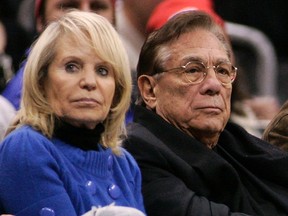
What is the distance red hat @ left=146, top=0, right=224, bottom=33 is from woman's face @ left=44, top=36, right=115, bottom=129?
1.67m

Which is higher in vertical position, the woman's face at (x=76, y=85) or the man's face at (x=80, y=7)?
the woman's face at (x=76, y=85)

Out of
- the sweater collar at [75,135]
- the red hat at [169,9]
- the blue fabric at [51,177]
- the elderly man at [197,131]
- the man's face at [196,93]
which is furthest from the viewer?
the red hat at [169,9]

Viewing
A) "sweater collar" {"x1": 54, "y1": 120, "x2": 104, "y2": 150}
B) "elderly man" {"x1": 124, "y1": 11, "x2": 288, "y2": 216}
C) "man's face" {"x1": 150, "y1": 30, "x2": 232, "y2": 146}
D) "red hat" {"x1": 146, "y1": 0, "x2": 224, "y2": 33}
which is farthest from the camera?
"red hat" {"x1": 146, "y1": 0, "x2": 224, "y2": 33}

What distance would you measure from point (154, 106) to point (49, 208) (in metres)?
1.03

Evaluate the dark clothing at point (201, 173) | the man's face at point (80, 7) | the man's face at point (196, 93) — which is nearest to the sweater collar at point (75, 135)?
the dark clothing at point (201, 173)

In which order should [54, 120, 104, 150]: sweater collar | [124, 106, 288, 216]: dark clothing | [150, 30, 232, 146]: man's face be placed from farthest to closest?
[150, 30, 232, 146]: man's face, [124, 106, 288, 216]: dark clothing, [54, 120, 104, 150]: sweater collar

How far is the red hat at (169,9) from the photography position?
19.4ft

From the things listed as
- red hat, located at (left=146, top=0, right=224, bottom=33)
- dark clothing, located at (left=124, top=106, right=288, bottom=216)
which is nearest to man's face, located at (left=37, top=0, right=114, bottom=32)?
red hat, located at (left=146, top=0, right=224, bottom=33)

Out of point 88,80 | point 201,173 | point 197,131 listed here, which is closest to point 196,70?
point 197,131

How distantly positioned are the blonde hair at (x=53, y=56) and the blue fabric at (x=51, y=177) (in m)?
0.08

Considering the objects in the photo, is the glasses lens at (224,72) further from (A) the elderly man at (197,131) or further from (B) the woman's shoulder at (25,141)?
(B) the woman's shoulder at (25,141)

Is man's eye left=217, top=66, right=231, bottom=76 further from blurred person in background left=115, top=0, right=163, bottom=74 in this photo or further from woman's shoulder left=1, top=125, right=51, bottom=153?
blurred person in background left=115, top=0, right=163, bottom=74

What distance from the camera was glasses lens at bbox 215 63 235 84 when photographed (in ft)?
15.7

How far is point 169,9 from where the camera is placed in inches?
241
